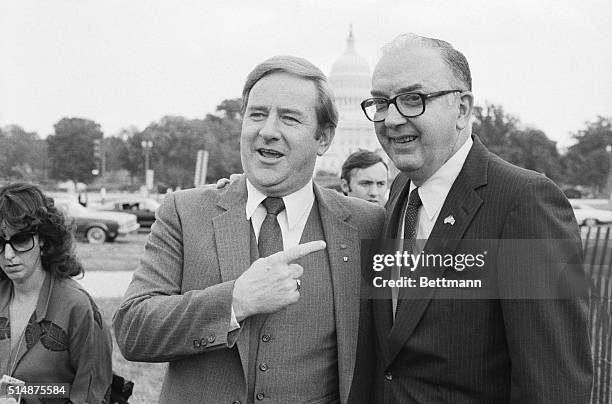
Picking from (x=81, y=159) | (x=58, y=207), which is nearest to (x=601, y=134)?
(x=58, y=207)

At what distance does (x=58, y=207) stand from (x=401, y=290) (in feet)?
7.73

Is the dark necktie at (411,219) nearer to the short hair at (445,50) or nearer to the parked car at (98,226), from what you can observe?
the short hair at (445,50)

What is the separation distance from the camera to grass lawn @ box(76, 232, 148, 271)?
13.0 metres

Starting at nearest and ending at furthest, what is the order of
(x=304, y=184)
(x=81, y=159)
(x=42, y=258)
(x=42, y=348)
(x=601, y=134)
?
(x=304, y=184), (x=42, y=348), (x=42, y=258), (x=601, y=134), (x=81, y=159)

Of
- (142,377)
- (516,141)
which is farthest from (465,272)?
(516,141)

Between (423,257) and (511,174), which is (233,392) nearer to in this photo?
(423,257)

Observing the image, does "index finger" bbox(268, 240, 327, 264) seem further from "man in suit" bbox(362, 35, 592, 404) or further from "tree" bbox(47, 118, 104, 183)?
"tree" bbox(47, 118, 104, 183)

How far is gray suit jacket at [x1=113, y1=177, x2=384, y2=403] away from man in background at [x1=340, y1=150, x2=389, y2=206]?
3.54 meters

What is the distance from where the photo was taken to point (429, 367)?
204 centimetres

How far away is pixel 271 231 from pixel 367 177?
3742 millimetres

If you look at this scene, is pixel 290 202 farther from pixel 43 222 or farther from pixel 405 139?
pixel 43 222

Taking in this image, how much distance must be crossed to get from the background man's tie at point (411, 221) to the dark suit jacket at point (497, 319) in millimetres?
99

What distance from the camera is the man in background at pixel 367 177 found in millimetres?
5980

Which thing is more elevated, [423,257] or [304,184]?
[304,184]
